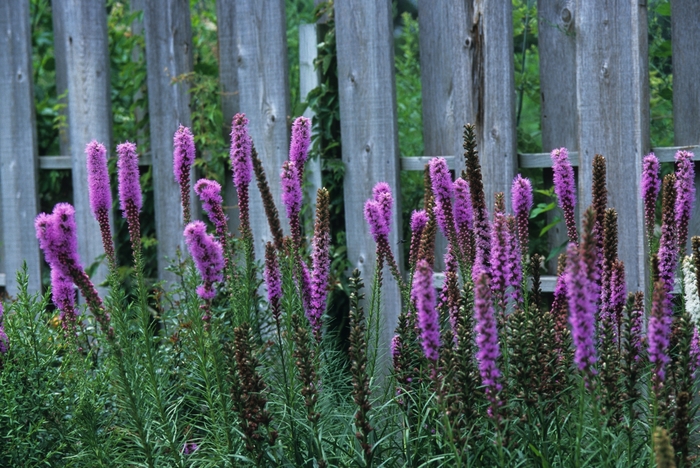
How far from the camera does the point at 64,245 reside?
2432 mm

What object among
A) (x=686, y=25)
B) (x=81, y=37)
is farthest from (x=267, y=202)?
(x=81, y=37)

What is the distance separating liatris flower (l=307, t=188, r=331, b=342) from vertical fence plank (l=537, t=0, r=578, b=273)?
163 centimetres

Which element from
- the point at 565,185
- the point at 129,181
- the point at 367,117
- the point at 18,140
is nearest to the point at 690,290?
the point at 565,185

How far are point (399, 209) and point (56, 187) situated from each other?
231 centimetres

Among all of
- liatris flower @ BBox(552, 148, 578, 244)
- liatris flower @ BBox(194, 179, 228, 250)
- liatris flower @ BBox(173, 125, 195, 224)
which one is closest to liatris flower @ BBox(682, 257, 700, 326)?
liatris flower @ BBox(552, 148, 578, 244)

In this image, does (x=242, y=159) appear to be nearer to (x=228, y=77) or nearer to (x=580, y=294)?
(x=580, y=294)

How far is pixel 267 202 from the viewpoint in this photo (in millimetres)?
2730

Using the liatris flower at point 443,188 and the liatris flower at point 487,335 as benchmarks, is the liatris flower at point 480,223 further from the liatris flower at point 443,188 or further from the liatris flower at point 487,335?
the liatris flower at point 487,335

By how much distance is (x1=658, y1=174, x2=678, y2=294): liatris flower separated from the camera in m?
2.56

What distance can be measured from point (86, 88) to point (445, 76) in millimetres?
2040

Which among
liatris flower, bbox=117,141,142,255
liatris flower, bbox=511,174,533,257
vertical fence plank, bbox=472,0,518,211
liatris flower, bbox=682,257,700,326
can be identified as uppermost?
vertical fence plank, bbox=472,0,518,211

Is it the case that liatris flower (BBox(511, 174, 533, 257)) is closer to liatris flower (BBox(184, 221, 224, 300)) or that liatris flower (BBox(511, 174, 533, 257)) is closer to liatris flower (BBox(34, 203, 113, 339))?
liatris flower (BBox(184, 221, 224, 300))

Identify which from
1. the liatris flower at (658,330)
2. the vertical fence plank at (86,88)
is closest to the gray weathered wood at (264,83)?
the vertical fence plank at (86,88)

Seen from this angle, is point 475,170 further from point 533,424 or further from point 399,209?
point 399,209
